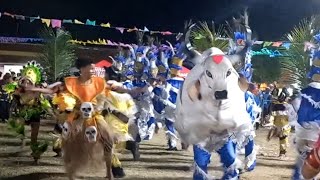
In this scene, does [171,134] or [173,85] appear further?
[171,134]

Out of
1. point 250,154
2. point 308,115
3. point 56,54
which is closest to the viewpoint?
point 308,115

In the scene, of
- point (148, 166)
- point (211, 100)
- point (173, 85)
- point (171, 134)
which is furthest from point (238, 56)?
point (171, 134)

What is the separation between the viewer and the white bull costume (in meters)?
5.79

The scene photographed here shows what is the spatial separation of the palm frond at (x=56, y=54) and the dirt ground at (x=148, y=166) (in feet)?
23.4

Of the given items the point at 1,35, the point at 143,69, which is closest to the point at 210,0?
the point at 1,35

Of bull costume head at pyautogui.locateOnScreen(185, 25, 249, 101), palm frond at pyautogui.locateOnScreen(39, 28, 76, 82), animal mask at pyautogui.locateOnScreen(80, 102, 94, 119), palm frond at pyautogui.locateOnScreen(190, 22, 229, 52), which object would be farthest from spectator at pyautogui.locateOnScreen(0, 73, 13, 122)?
bull costume head at pyautogui.locateOnScreen(185, 25, 249, 101)

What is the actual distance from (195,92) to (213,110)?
30 centimetres

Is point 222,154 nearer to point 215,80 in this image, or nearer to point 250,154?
point 215,80

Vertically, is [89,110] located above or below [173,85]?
below

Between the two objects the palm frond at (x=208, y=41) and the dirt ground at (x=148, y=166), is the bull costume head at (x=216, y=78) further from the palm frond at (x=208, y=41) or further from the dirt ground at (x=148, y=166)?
the dirt ground at (x=148, y=166)

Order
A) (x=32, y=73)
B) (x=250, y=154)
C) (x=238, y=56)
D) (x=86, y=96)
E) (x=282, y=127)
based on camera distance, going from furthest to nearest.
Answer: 1. (x=282, y=127)
2. (x=32, y=73)
3. (x=250, y=154)
4. (x=86, y=96)
5. (x=238, y=56)

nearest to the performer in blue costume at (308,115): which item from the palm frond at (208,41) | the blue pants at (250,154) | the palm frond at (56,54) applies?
the palm frond at (208,41)

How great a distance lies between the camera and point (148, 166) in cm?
988

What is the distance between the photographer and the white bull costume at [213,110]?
579cm
